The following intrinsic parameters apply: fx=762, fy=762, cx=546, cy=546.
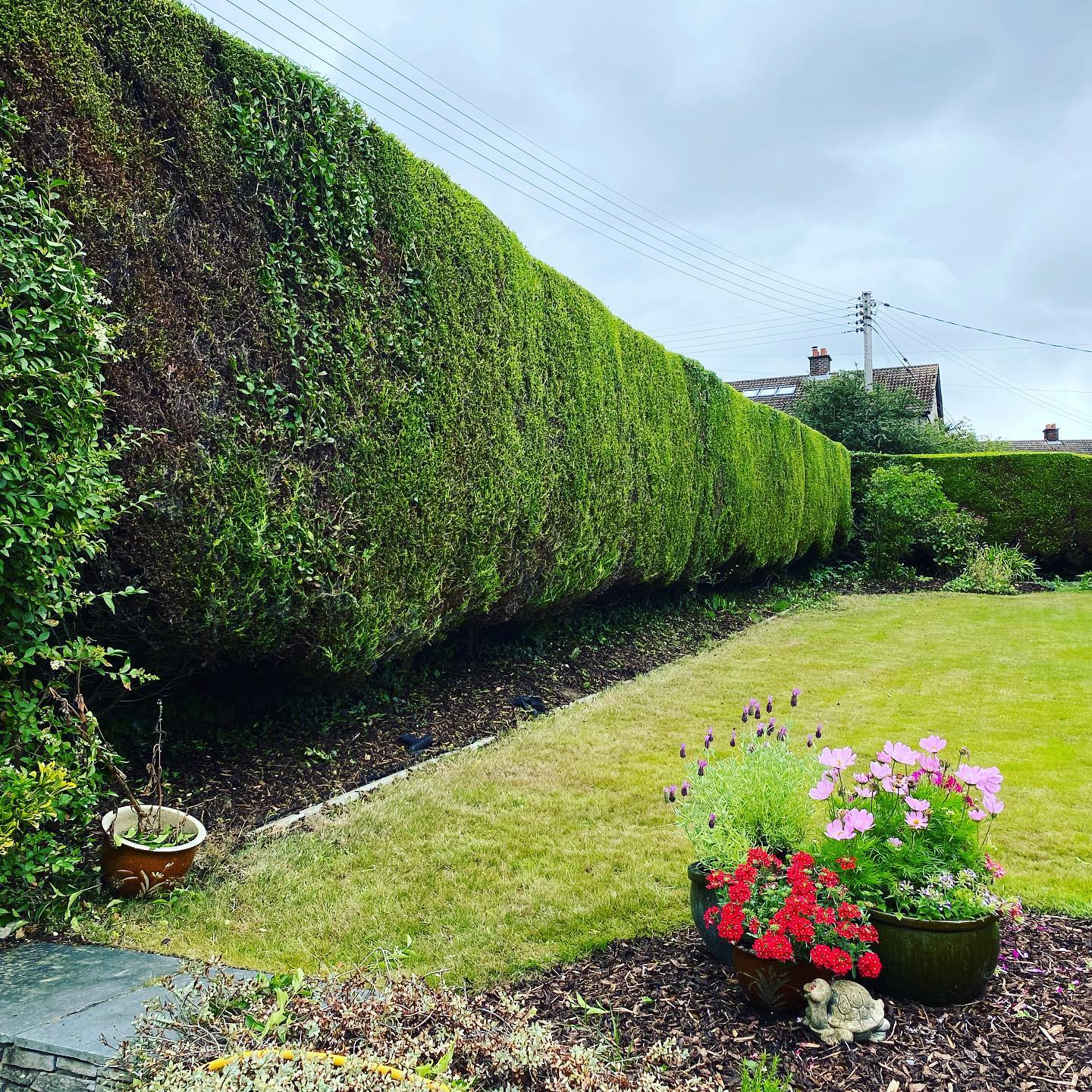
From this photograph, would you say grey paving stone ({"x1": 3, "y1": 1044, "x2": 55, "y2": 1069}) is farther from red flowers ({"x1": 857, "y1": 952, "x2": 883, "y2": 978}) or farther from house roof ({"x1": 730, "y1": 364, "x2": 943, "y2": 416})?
house roof ({"x1": 730, "y1": 364, "x2": 943, "y2": 416})

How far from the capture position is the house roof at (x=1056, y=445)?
137 ft

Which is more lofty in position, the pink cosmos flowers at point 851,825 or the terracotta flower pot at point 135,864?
the pink cosmos flowers at point 851,825

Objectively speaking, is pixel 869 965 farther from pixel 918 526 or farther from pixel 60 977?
pixel 918 526

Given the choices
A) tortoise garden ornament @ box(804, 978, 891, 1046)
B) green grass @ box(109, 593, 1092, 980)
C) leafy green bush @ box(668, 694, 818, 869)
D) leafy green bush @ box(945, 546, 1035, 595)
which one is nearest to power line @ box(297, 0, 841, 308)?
green grass @ box(109, 593, 1092, 980)

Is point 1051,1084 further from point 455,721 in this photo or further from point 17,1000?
point 455,721

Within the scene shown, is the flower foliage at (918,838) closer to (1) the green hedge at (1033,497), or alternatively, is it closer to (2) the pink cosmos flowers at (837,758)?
(2) the pink cosmos flowers at (837,758)

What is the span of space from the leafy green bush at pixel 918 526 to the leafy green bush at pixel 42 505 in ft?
54.0

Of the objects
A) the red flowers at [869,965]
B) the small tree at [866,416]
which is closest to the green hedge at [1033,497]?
the small tree at [866,416]

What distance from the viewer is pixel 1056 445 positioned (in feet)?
142

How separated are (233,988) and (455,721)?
3.77 metres

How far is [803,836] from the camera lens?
2.91 metres

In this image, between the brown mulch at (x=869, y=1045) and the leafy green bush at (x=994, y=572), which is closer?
the brown mulch at (x=869, y=1045)

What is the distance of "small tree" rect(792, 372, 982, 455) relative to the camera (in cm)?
2430

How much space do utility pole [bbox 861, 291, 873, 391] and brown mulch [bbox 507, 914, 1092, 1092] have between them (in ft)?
97.4
